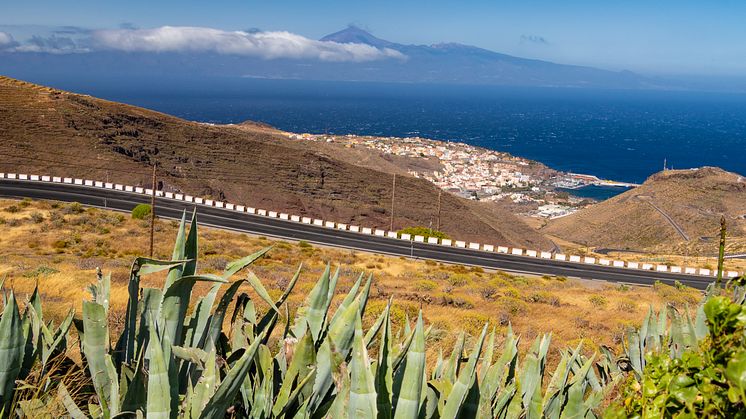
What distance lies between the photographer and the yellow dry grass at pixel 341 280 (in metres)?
13.9

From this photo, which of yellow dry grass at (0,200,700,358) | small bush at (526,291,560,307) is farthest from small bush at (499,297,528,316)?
small bush at (526,291,560,307)

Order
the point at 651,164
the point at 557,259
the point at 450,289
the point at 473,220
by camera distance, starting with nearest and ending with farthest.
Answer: the point at 450,289
the point at 557,259
the point at 473,220
the point at 651,164

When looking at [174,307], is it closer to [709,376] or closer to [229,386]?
[229,386]

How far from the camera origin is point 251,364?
3912mm

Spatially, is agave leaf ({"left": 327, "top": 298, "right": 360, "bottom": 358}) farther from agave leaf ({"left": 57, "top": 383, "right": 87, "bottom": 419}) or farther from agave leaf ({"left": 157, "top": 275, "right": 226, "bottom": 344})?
agave leaf ({"left": 57, "top": 383, "right": 87, "bottom": 419})

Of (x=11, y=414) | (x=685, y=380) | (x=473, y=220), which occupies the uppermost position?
(x=685, y=380)

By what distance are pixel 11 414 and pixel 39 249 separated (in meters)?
26.8

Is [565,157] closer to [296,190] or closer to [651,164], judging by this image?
[651,164]

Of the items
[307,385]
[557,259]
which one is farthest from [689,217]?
[307,385]

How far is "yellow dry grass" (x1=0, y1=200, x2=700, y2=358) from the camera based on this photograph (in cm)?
1393

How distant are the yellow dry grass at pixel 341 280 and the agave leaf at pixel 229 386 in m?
0.91

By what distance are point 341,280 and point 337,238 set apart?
20.5m

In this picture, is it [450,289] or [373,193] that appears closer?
[450,289]

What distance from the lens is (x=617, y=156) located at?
198m
